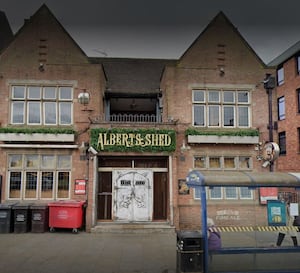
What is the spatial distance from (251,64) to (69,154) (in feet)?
28.6

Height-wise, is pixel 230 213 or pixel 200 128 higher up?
pixel 200 128

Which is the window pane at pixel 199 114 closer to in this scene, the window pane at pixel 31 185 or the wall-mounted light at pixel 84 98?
the wall-mounted light at pixel 84 98

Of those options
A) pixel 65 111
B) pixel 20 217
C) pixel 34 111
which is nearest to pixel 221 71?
pixel 65 111

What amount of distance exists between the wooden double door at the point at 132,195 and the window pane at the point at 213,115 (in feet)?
9.70

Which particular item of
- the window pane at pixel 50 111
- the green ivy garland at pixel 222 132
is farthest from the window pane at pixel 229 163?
the window pane at pixel 50 111

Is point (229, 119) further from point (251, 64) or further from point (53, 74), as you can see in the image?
point (53, 74)

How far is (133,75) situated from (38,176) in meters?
7.33

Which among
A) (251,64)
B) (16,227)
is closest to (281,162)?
(251,64)

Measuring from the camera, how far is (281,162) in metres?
26.0

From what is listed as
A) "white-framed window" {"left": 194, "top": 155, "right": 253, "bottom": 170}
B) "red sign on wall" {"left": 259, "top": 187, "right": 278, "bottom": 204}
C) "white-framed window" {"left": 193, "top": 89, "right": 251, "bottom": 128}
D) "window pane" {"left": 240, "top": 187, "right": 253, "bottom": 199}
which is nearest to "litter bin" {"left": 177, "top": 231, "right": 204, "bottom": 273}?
"white-framed window" {"left": 194, "top": 155, "right": 253, "bottom": 170}

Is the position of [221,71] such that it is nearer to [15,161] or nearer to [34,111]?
[34,111]

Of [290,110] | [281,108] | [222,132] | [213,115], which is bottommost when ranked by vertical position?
[222,132]

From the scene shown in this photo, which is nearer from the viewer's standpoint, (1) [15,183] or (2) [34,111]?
(1) [15,183]

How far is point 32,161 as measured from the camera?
12.2m
